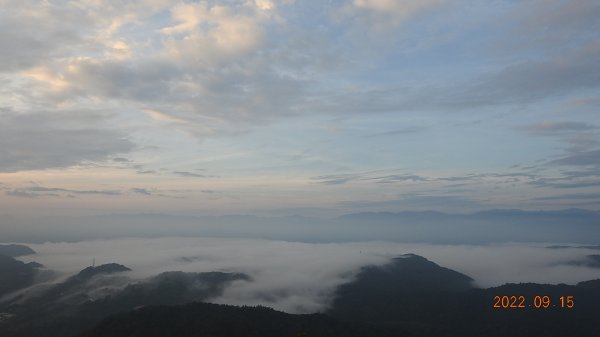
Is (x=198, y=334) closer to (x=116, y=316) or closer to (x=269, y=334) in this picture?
(x=269, y=334)

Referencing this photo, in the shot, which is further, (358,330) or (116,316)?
(358,330)

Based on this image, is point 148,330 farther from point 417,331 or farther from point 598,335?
point 598,335

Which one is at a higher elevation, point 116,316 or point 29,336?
point 116,316

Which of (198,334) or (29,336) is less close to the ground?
(198,334)

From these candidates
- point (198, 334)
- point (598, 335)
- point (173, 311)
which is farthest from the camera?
point (598, 335)

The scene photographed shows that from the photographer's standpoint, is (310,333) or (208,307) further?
(208,307)

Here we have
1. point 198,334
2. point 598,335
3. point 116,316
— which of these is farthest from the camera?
point 598,335

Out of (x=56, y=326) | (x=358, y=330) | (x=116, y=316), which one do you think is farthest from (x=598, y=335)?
(x=56, y=326)

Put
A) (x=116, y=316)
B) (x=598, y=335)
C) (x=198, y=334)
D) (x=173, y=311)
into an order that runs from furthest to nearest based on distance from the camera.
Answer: (x=598, y=335)
(x=173, y=311)
(x=116, y=316)
(x=198, y=334)

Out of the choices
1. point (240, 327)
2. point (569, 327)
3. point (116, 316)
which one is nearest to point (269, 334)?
point (240, 327)
